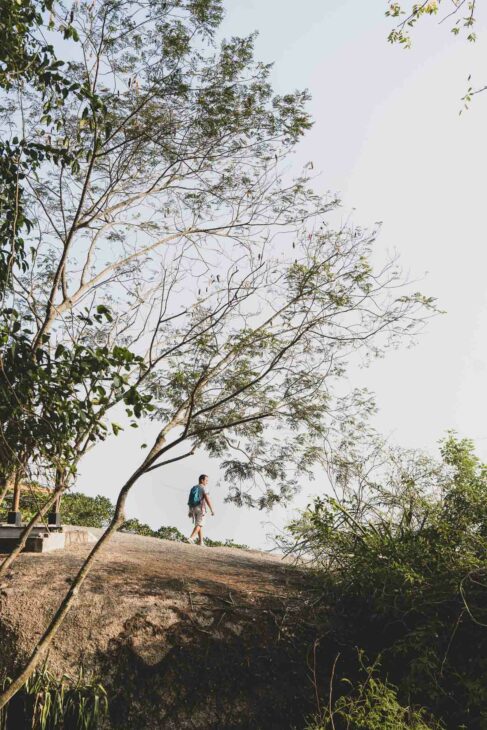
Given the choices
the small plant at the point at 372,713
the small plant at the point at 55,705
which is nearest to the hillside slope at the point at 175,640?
Answer: the small plant at the point at 55,705

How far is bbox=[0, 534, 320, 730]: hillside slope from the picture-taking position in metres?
6.81

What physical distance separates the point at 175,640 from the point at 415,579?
2.79m

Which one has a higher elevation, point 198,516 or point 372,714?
point 198,516

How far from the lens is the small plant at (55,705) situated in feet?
21.7

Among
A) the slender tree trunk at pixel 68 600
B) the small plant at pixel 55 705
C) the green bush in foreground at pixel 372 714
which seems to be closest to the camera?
the slender tree trunk at pixel 68 600

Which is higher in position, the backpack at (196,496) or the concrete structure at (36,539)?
the backpack at (196,496)

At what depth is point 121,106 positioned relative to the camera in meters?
9.17

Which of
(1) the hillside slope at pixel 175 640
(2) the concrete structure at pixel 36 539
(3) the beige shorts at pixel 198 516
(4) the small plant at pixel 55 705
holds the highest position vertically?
(3) the beige shorts at pixel 198 516

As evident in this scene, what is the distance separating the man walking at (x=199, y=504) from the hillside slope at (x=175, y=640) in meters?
4.66

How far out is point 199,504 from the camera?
44.1 feet

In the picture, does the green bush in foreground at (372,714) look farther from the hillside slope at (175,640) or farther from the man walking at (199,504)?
the man walking at (199,504)

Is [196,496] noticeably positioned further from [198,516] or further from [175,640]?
[175,640]

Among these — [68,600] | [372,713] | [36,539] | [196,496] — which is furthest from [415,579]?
[196,496]

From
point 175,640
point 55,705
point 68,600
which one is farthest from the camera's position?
point 175,640
